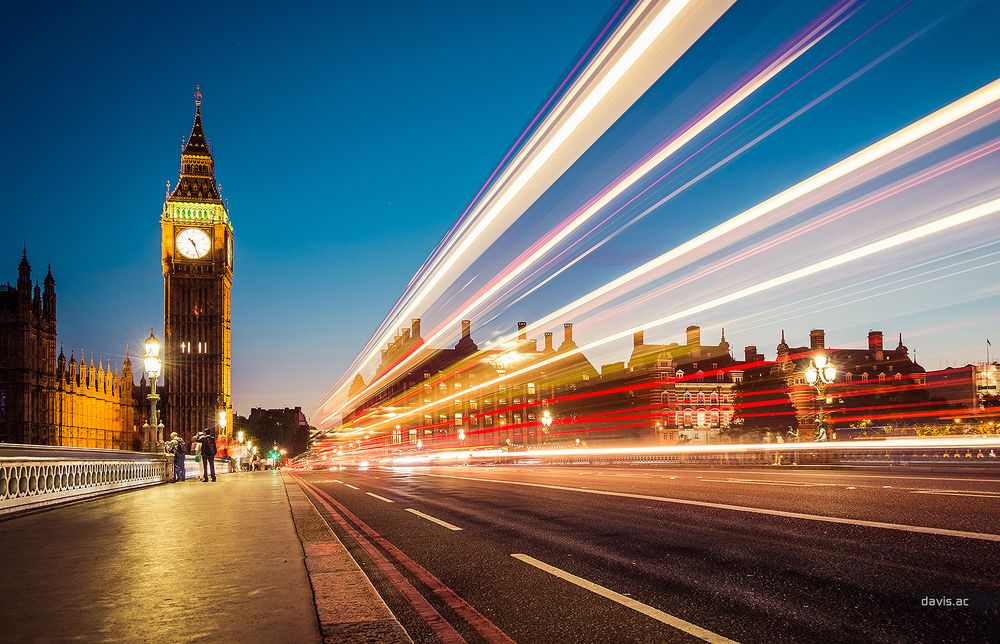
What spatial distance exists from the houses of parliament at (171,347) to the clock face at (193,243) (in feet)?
0.47

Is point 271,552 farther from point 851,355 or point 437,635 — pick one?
point 851,355

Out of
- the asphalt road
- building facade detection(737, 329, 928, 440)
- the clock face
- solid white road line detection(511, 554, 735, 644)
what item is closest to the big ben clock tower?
the clock face

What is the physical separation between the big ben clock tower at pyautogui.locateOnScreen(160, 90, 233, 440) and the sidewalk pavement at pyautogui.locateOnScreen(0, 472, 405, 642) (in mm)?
108108

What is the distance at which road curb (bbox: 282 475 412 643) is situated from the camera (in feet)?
14.5

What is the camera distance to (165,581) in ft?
19.5

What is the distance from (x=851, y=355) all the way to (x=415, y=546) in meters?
120

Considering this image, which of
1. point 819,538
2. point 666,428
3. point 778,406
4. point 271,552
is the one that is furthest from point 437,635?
point 666,428

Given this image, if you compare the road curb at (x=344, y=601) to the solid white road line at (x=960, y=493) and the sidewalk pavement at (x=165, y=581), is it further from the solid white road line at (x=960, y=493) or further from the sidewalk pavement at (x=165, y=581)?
the solid white road line at (x=960, y=493)

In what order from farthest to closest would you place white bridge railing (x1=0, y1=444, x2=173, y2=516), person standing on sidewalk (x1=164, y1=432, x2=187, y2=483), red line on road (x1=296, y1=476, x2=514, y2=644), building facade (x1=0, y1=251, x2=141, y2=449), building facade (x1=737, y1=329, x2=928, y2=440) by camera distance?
1. building facade (x1=737, y1=329, x2=928, y2=440)
2. building facade (x1=0, y1=251, x2=141, y2=449)
3. person standing on sidewalk (x1=164, y1=432, x2=187, y2=483)
4. white bridge railing (x1=0, y1=444, x2=173, y2=516)
5. red line on road (x1=296, y1=476, x2=514, y2=644)

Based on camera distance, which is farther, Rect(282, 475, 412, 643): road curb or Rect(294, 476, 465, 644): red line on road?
Rect(294, 476, 465, 644): red line on road

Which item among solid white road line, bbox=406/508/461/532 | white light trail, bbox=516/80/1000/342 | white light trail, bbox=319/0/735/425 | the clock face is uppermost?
the clock face

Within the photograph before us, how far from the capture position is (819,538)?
23.8ft

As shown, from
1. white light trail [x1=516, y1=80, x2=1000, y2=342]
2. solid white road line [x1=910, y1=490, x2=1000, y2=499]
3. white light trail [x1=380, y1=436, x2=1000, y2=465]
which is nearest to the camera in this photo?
solid white road line [x1=910, y1=490, x2=1000, y2=499]

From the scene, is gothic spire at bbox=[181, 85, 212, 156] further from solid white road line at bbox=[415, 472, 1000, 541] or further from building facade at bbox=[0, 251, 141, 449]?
solid white road line at bbox=[415, 472, 1000, 541]
